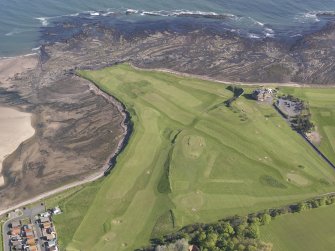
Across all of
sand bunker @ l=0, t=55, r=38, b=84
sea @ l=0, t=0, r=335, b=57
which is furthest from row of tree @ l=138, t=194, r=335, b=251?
sea @ l=0, t=0, r=335, b=57

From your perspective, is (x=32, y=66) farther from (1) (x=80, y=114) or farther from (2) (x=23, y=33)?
(1) (x=80, y=114)

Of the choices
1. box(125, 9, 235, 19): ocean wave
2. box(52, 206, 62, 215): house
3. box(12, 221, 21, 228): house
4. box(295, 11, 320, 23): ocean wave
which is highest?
box(295, 11, 320, 23): ocean wave

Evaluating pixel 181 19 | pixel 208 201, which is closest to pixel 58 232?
pixel 208 201

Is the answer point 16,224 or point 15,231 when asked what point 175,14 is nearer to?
point 16,224

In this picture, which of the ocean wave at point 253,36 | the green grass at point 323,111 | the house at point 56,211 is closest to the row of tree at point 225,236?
the house at point 56,211

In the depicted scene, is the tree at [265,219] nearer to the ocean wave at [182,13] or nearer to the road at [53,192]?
the road at [53,192]

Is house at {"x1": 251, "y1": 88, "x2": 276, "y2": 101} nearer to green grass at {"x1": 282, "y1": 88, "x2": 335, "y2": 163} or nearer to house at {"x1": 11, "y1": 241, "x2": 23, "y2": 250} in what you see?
green grass at {"x1": 282, "y1": 88, "x2": 335, "y2": 163}
